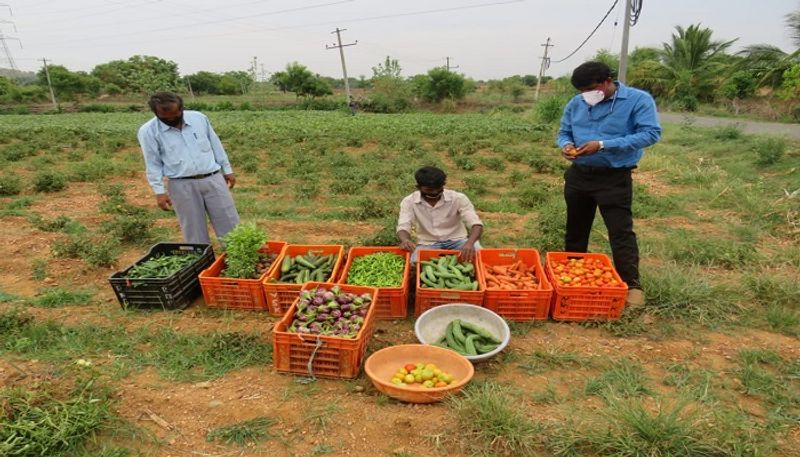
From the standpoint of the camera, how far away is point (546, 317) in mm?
3920

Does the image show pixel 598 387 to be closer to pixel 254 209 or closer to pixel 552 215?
pixel 552 215

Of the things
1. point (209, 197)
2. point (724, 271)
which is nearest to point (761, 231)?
point (724, 271)

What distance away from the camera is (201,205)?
474cm

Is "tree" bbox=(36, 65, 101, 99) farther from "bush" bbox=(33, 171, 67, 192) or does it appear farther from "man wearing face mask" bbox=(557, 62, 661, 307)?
"man wearing face mask" bbox=(557, 62, 661, 307)

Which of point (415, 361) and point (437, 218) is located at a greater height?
point (437, 218)

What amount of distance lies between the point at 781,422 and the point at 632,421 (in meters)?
1.07

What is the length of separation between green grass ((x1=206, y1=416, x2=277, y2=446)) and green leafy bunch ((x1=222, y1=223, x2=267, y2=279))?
1.69m

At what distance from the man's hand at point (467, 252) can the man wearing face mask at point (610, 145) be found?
1.08 metres

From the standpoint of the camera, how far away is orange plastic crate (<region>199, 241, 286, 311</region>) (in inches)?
159

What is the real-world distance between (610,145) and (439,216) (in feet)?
5.49

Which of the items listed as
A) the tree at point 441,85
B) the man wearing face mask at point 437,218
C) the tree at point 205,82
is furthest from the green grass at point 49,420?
the tree at point 205,82

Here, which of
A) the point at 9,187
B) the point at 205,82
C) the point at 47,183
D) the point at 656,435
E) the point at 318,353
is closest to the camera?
the point at 656,435

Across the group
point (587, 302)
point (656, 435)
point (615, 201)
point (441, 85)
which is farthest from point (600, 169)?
point (441, 85)

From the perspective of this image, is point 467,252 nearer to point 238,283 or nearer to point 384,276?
point 384,276
